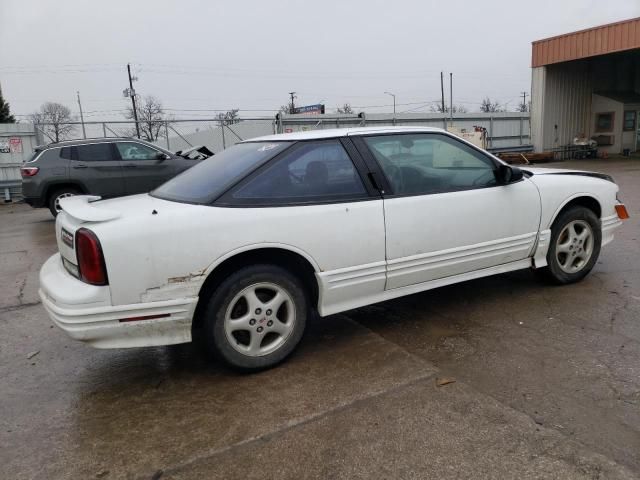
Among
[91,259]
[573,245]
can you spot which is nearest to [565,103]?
[573,245]

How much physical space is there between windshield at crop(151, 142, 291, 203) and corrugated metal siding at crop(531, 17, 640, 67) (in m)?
20.6

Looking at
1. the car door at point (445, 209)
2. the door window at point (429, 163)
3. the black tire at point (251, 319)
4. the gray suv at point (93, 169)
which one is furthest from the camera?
the gray suv at point (93, 169)

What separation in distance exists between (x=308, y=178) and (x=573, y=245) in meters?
2.70

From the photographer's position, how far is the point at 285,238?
327 centimetres

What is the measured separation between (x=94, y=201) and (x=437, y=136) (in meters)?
2.74

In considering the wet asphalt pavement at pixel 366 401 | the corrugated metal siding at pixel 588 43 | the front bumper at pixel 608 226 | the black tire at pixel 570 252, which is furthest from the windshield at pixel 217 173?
the corrugated metal siding at pixel 588 43

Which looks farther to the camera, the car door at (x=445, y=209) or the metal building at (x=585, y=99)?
the metal building at (x=585, y=99)

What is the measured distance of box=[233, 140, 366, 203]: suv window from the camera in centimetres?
339

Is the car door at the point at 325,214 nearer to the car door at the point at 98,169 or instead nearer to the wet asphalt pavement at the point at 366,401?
the wet asphalt pavement at the point at 366,401

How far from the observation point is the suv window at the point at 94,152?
421 inches

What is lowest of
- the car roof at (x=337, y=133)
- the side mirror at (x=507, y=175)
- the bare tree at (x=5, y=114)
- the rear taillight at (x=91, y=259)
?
the rear taillight at (x=91, y=259)

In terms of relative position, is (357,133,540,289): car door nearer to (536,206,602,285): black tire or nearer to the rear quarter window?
(536,206,602,285): black tire

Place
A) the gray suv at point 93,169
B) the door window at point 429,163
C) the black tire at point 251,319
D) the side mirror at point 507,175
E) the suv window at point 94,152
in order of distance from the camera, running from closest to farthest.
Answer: the black tire at point 251,319, the door window at point 429,163, the side mirror at point 507,175, the gray suv at point 93,169, the suv window at point 94,152

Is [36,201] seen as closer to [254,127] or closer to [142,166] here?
[142,166]
